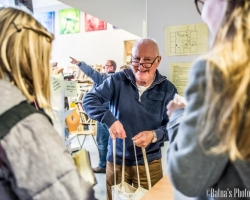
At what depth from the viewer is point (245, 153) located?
1.87 feet

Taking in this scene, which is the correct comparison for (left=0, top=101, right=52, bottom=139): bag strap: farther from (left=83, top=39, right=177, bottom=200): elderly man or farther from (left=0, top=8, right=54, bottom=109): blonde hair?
(left=83, top=39, right=177, bottom=200): elderly man

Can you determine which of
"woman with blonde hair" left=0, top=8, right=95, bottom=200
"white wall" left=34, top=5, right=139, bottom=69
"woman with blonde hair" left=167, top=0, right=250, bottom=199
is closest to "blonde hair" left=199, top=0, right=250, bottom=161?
"woman with blonde hair" left=167, top=0, right=250, bottom=199

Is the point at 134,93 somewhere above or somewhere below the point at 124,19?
below

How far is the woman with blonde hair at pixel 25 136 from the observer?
0.64m

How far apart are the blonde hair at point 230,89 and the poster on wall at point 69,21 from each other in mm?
7287

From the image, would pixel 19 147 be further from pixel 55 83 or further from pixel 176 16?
pixel 176 16

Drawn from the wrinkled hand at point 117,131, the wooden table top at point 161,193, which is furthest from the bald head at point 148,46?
the wooden table top at point 161,193

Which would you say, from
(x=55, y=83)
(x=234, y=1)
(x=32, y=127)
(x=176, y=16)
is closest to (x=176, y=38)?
(x=176, y=16)

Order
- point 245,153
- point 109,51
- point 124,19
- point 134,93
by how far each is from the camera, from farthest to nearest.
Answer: point 109,51, point 124,19, point 134,93, point 245,153

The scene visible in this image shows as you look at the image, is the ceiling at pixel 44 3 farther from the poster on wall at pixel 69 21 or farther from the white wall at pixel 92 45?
the poster on wall at pixel 69 21

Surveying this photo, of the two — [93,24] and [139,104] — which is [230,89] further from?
[93,24]

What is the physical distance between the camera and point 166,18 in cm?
192

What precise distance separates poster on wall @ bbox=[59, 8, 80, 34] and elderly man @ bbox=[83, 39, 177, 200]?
6.06 m

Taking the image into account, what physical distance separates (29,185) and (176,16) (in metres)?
1.60
